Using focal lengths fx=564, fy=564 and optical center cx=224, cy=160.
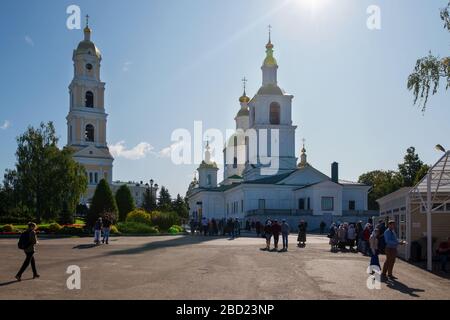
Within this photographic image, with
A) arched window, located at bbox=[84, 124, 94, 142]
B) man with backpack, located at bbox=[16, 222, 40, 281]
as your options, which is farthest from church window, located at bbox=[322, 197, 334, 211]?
man with backpack, located at bbox=[16, 222, 40, 281]

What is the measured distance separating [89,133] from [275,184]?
1343 inches

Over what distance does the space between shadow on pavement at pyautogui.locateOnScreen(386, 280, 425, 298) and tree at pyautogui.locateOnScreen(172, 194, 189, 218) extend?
101 m

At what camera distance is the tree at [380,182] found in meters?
85.6

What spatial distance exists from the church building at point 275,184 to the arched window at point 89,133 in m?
18.4

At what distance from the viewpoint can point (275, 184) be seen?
66250 millimetres

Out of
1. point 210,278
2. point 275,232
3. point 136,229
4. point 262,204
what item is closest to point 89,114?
point 262,204

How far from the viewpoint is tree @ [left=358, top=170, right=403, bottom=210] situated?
8556 cm

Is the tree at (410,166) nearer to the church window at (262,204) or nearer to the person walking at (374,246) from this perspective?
the church window at (262,204)

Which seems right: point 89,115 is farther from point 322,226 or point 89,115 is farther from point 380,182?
point 380,182

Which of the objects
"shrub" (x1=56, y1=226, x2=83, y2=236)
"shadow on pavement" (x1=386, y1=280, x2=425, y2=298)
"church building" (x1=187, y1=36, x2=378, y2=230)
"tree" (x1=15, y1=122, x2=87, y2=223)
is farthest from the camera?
"church building" (x1=187, y1=36, x2=378, y2=230)

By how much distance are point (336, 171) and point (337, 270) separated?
50575 millimetres

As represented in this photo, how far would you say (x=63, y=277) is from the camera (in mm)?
15141

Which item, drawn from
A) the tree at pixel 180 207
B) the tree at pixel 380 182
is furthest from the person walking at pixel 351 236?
the tree at pixel 180 207

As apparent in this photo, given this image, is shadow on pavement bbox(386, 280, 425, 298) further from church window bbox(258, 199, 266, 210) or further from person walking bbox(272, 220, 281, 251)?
church window bbox(258, 199, 266, 210)
